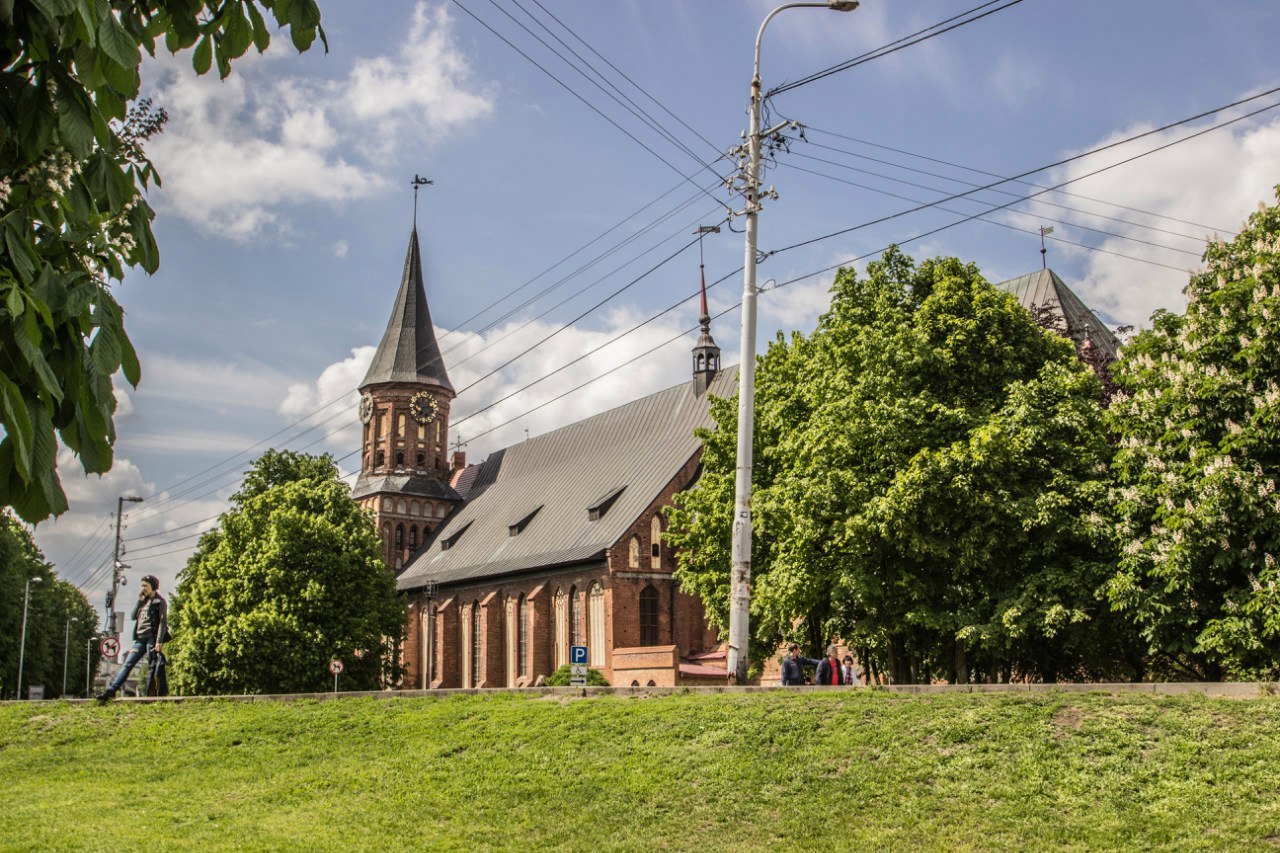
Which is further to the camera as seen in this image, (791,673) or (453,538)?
(453,538)

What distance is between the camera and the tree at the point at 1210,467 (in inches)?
703

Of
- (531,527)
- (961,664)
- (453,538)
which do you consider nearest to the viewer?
(961,664)

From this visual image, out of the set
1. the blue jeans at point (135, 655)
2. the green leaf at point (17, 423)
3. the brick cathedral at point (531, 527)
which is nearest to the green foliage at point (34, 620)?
the brick cathedral at point (531, 527)

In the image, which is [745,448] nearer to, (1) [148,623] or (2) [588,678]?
(1) [148,623]

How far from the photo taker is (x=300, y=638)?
4103 centimetres

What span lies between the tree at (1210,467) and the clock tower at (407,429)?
167 feet

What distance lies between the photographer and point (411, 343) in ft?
228

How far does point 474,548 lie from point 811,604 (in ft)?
117

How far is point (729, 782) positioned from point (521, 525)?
4471cm

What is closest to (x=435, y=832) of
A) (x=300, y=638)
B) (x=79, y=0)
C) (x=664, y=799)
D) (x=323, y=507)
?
(x=664, y=799)

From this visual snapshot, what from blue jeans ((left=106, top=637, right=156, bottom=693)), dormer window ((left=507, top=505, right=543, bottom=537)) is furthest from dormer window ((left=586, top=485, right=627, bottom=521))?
blue jeans ((left=106, top=637, right=156, bottom=693))

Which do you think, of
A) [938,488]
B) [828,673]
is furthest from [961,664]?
[828,673]

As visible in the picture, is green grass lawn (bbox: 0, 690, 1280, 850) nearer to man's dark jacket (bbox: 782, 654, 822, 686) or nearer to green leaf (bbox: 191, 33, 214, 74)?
man's dark jacket (bbox: 782, 654, 822, 686)

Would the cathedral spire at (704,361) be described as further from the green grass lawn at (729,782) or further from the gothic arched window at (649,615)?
the green grass lawn at (729,782)
